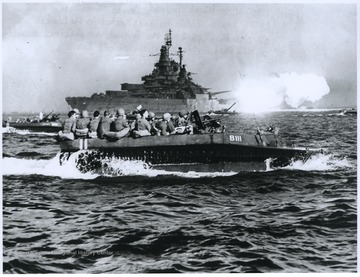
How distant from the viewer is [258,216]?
7.91 meters

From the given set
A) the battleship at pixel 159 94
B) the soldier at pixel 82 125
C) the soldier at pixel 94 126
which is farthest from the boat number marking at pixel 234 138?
the battleship at pixel 159 94

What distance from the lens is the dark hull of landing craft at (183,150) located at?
1151cm

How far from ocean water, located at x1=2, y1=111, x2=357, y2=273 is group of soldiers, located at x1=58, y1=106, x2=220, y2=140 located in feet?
2.70

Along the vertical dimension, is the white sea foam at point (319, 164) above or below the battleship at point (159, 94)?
below

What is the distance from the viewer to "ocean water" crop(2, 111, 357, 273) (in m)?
6.25

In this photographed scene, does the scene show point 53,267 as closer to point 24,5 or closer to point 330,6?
point 24,5

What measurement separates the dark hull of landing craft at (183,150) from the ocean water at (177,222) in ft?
0.95

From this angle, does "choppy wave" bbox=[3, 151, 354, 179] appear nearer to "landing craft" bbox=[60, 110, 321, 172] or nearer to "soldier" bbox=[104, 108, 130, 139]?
"landing craft" bbox=[60, 110, 321, 172]

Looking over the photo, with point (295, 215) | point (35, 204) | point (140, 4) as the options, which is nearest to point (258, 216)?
point (295, 215)

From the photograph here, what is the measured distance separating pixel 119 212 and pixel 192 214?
1.35 m

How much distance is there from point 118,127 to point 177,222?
4.53 m

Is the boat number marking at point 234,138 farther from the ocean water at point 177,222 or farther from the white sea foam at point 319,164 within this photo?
the white sea foam at point 319,164

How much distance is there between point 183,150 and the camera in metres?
11.7

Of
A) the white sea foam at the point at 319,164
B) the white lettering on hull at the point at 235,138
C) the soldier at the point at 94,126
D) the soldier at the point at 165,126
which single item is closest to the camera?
the white lettering on hull at the point at 235,138
